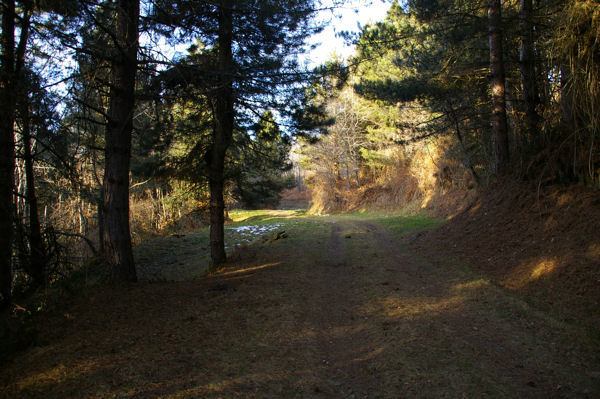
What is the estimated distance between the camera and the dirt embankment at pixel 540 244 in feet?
17.5

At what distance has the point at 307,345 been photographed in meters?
4.58

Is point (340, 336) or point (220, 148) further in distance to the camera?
point (220, 148)

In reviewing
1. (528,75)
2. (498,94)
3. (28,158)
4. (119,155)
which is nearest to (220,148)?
(119,155)

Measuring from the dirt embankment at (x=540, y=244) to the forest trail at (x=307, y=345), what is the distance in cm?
50

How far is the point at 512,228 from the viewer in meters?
8.47

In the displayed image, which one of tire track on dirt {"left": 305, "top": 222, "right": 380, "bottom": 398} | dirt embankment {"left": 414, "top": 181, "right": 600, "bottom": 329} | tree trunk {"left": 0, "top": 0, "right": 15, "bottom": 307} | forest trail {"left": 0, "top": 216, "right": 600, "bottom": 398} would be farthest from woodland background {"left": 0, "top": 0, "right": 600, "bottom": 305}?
tire track on dirt {"left": 305, "top": 222, "right": 380, "bottom": 398}

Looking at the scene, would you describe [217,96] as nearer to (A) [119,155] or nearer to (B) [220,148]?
(B) [220,148]

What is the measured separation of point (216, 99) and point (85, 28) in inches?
117

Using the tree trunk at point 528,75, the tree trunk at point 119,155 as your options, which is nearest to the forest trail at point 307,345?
the tree trunk at point 119,155

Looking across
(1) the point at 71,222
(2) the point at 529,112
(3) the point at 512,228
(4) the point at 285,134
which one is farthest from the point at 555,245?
(1) the point at 71,222

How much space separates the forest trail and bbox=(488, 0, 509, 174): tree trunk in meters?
5.44

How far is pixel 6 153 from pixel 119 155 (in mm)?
1747

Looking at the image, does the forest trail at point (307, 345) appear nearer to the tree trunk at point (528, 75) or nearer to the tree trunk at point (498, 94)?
the tree trunk at point (528, 75)

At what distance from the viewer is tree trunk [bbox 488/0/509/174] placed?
1015 cm
